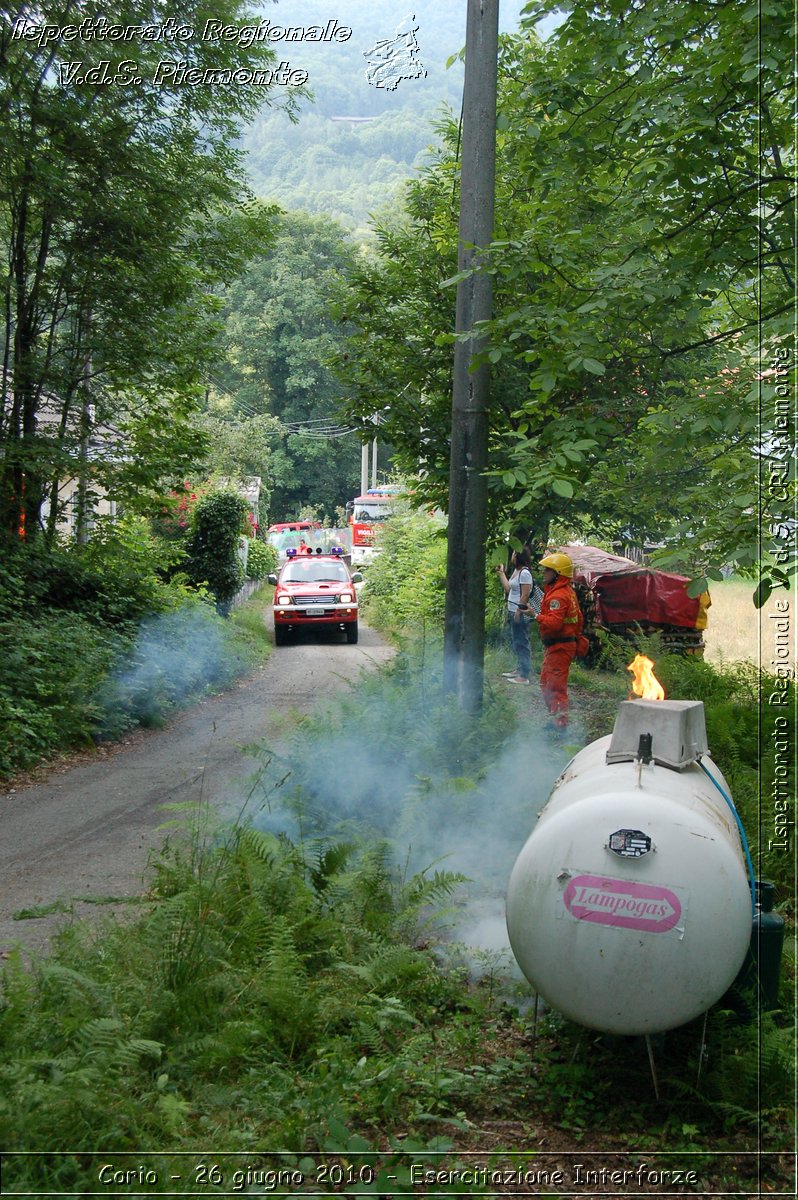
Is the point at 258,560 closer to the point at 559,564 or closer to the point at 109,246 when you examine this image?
→ the point at 109,246

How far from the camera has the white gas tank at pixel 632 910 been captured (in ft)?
13.7

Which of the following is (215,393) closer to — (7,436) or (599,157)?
(7,436)

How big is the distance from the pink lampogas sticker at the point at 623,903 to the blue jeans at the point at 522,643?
11188 millimetres

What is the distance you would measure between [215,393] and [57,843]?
138 ft

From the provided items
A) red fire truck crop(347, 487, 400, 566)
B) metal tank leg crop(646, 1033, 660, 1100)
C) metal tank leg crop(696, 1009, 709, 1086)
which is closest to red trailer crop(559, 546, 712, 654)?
metal tank leg crop(696, 1009, 709, 1086)

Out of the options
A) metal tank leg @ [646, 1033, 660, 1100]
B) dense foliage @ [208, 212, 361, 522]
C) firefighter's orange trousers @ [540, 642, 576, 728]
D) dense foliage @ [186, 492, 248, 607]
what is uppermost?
dense foliage @ [208, 212, 361, 522]

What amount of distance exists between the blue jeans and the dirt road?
303cm

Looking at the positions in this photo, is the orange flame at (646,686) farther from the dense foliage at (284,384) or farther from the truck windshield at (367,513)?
the truck windshield at (367,513)

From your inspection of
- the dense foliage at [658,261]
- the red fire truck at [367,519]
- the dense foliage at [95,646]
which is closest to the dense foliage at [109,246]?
the dense foliage at [95,646]

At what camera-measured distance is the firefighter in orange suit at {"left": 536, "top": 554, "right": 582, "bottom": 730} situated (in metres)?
10.7

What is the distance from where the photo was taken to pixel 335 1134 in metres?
3.94

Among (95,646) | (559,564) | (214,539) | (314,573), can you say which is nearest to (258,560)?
(314,573)

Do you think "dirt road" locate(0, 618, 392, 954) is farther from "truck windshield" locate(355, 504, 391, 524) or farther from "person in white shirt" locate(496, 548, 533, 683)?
"truck windshield" locate(355, 504, 391, 524)

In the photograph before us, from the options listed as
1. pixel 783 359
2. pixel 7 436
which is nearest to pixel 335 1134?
pixel 783 359
